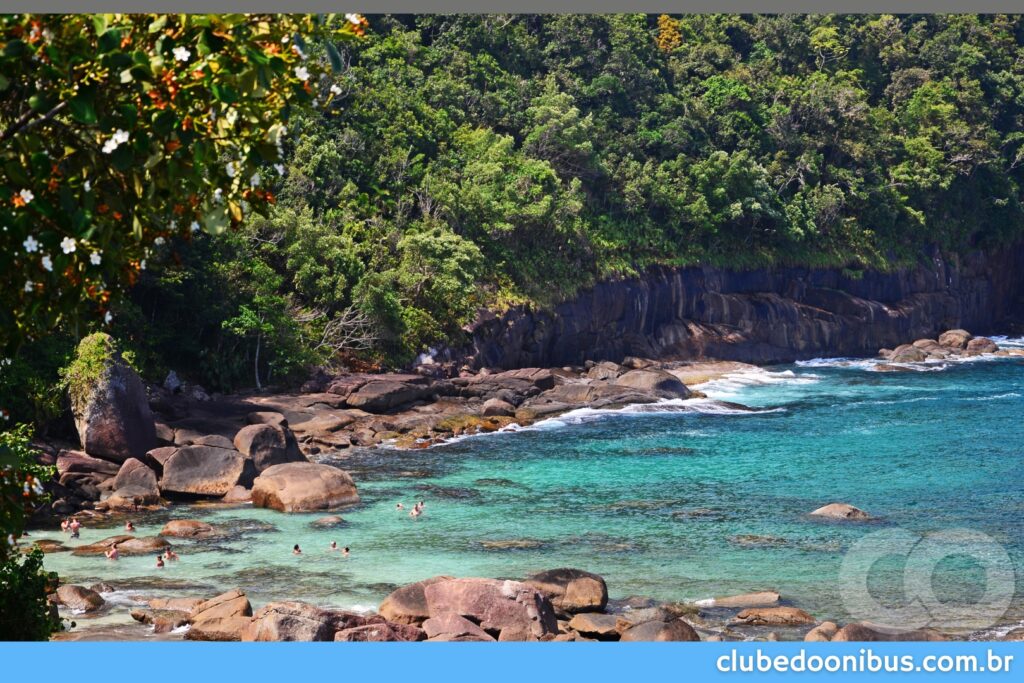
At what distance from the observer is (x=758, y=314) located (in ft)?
195

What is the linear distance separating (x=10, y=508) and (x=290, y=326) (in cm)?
3064

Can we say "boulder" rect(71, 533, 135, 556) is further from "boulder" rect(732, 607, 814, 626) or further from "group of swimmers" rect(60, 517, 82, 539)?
"boulder" rect(732, 607, 814, 626)

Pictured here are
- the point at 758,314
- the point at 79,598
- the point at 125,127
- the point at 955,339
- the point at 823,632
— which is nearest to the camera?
the point at 125,127

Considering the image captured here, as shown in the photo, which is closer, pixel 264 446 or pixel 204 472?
pixel 204 472

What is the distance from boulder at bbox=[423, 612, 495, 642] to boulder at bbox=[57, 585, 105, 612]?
550 cm

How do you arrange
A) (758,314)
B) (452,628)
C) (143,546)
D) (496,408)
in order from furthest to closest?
1. (758,314)
2. (496,408)
3. (143,546)
4. (452,628)

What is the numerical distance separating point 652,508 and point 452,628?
11.8 m

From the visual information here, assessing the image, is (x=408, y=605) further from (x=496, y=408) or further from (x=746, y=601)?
(x=496, y=408)

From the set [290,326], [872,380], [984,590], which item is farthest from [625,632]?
[872,380]

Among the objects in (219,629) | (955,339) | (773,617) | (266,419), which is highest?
(955,339)

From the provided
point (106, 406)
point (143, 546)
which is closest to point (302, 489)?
point (143, 546)

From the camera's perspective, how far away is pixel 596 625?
750 inches

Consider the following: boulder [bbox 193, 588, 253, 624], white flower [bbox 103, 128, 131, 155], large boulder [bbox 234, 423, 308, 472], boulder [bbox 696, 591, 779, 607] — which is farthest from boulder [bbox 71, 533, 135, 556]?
white flower [bbox 103, 128, 131, 155]

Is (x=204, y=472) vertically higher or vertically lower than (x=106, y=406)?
lower
